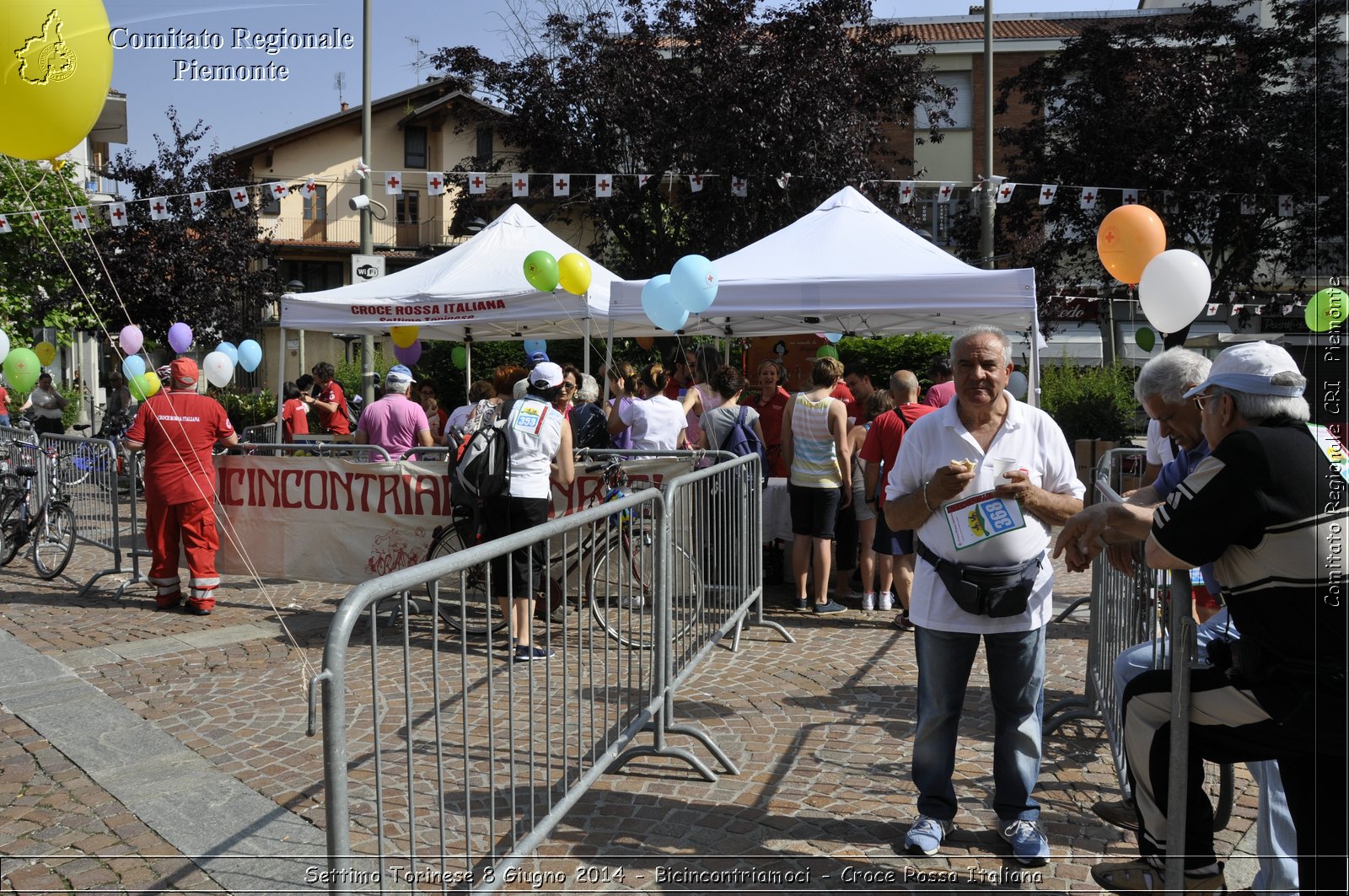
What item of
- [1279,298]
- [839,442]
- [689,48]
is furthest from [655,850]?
[1279,298]

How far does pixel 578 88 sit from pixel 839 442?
1551 centimetres

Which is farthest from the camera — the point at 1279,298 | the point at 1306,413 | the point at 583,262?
the point at 1279,298

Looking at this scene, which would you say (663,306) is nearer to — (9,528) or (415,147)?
(9,528)

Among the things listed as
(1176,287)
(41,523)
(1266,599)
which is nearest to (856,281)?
(1176,287)

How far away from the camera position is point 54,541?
8.98 m

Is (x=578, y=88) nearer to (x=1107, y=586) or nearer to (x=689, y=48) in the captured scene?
(x=689, y=48)

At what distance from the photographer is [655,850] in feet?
12.2

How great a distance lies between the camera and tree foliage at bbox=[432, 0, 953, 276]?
19.3 meters

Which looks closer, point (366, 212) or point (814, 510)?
point (814, 510)

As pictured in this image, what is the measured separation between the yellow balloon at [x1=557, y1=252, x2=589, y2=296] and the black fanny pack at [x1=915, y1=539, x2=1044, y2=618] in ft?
22.9

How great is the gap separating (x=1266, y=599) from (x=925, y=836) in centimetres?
Answer: 158

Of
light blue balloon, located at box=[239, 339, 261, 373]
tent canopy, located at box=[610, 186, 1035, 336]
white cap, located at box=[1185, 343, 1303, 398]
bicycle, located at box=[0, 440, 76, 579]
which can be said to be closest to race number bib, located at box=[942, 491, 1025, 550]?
white cap, located at box=[1185, 343, 1303, 398]

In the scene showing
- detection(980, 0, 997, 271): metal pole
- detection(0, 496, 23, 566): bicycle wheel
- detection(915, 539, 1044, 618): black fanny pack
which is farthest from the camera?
detection(980, 0, 997, 271): metal pole

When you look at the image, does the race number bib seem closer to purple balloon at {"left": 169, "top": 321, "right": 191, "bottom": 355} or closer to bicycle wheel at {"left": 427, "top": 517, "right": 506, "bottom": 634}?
bicycle wheel at {"left": 427, "top": 517, "right": 506, "bottom": 634}
